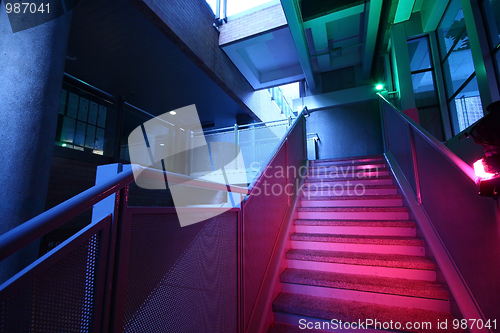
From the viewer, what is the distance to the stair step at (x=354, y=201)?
3248 millimetres

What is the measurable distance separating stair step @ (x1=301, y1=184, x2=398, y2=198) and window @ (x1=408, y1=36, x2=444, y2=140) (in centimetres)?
319

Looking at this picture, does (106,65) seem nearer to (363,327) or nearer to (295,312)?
(295,312)

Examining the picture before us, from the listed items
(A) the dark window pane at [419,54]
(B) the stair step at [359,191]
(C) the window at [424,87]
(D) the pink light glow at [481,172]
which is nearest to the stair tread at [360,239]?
(B) the stair step at [359,191]

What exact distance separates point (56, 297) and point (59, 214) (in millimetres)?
229

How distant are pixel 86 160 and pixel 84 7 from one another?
2619 mm

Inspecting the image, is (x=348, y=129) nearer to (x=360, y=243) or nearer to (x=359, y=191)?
(x=359, y=191)

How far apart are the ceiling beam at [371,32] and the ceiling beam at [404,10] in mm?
829

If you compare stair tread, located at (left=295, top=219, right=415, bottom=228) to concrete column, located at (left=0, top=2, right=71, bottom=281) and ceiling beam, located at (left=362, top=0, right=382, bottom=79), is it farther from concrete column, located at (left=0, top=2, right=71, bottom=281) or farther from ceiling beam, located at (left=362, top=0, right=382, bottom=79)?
ceiling beam, located at (left=362, top=0, right=382, bottom=79)

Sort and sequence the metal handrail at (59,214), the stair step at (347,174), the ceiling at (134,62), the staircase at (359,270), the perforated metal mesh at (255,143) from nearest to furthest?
the metal handrail at (59,214)
the staircase at (359,270)
the stair step at (347,174)
the ceiling at (134,62)
the perforated metal mesh at (255,143)

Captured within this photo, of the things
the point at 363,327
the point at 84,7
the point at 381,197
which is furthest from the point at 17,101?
the point at 381,197

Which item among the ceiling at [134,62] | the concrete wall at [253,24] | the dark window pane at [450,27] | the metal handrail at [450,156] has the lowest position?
the metal handrail at [450,156]

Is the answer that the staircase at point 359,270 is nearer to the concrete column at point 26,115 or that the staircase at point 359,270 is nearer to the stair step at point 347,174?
the stair step at point 347,174

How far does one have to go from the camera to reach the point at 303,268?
262 cm

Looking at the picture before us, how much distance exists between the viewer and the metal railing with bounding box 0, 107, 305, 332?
659 millimetres
